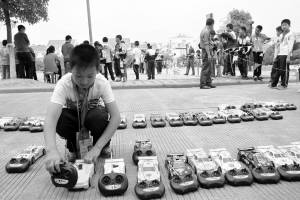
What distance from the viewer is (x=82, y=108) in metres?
2.64

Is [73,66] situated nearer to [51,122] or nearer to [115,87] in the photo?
[51,122]

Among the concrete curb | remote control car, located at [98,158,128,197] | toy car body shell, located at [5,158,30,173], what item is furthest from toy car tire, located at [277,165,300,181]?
the concrete curb

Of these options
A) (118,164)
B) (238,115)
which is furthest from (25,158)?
(238,115)

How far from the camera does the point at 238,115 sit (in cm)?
442

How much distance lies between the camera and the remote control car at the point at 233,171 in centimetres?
224

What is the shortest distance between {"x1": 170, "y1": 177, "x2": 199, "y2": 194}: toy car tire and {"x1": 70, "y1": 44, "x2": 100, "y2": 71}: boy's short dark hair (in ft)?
3.94

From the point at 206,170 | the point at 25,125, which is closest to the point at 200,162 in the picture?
the point at 206,170

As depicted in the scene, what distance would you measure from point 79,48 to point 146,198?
4.42 feet

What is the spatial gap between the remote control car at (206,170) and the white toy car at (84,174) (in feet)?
3.08

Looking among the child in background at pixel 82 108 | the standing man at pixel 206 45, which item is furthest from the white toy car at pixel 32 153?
the standing man at pixel 206 45

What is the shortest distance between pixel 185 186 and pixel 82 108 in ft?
4.01

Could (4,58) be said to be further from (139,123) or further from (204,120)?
(204,120)

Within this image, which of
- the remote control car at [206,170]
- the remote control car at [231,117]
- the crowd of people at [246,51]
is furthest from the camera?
the crowd of people at [246,51]

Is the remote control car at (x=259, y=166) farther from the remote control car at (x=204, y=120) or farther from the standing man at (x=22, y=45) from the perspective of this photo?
the standing man at (x=22, y=45)
